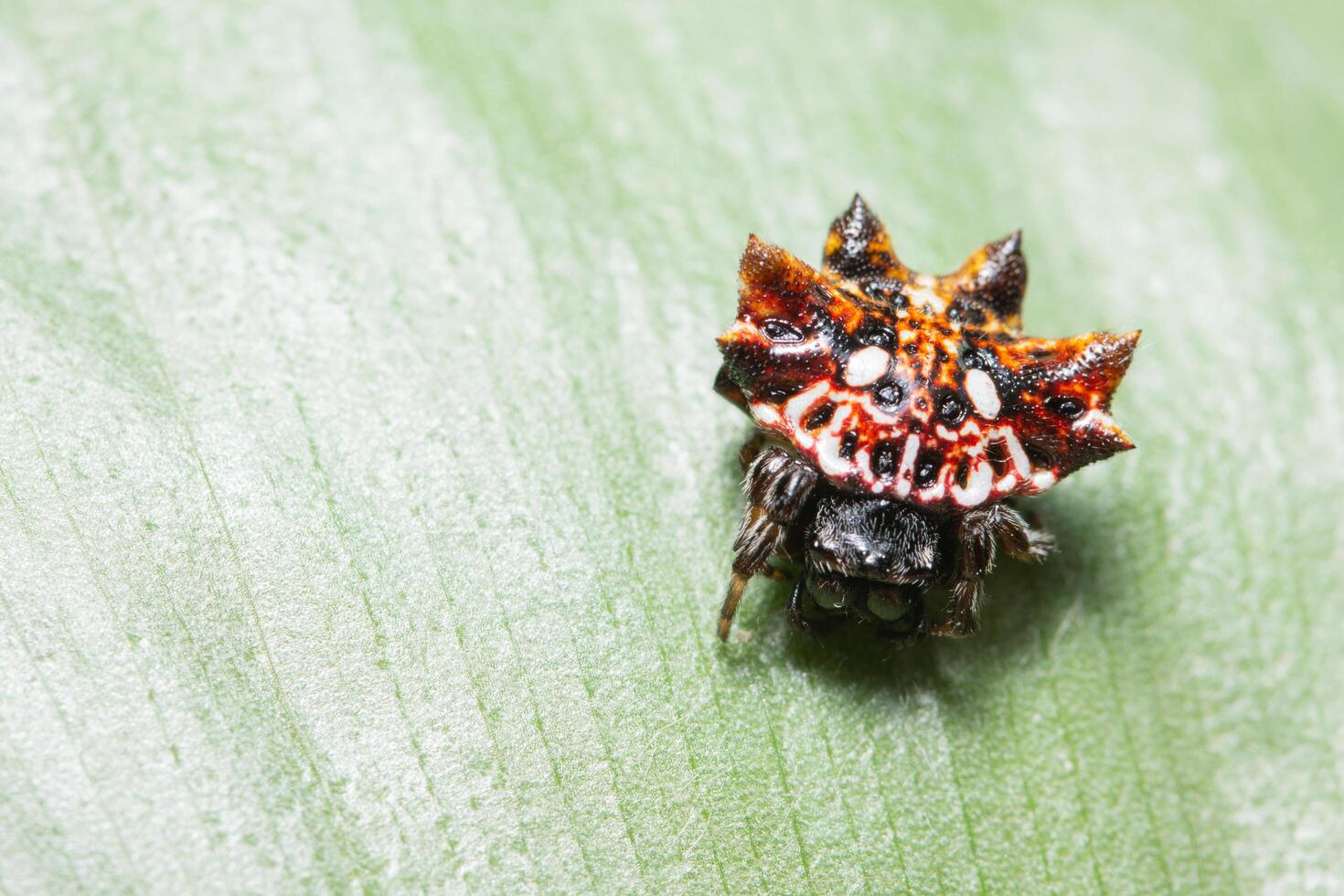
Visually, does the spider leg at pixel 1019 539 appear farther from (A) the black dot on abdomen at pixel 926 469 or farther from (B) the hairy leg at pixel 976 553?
(A) the black dot on abdomen at pixel 926 469

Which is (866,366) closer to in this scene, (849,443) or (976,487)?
(849,443)

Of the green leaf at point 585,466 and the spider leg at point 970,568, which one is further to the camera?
the spider leg at point 970,568

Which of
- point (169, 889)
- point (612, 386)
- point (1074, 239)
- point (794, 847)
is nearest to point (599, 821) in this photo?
point (794, 847)

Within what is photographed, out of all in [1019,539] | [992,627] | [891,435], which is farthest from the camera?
[992,627]

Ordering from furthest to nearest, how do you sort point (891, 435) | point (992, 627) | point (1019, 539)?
point (992, 627)
point (1019, 539)
point (891, 435)

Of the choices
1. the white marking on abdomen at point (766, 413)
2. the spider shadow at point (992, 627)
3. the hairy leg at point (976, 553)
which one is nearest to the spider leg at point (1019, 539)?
the hairy leg at point (976, 553)

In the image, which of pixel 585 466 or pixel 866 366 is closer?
pixel 866 366

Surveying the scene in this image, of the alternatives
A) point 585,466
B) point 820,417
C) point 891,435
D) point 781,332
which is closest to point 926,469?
point 891,435
